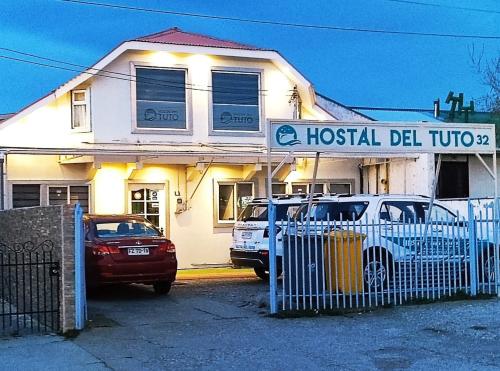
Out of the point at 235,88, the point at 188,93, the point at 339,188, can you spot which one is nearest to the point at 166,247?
the point at 188,93

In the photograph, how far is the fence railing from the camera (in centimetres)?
1220

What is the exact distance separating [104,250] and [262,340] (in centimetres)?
470

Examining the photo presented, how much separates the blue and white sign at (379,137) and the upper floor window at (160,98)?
8021 mm

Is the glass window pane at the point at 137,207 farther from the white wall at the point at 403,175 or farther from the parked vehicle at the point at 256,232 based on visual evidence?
the white wall at the point at 403,175

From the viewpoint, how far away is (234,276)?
61.5 feet

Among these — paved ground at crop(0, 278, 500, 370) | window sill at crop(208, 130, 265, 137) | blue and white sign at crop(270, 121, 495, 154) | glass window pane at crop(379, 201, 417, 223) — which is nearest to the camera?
paved ground at crop(0, 278, 500, 370)

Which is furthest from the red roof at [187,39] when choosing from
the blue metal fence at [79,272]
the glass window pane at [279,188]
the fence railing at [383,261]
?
the blue metal fence at [79,272]

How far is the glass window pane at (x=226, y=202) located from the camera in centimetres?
2103

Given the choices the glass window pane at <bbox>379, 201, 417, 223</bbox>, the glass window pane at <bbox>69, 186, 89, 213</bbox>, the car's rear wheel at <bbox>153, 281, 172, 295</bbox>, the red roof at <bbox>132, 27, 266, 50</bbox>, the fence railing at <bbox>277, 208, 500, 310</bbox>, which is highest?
the red roof at <bbox>132, 27, 266, 50</bbox>

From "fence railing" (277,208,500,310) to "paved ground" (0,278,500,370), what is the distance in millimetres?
465

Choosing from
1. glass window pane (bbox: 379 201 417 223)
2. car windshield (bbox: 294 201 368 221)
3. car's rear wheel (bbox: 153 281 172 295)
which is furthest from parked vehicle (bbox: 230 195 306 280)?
car's rear wheel (bbox: 153 281 172 295)

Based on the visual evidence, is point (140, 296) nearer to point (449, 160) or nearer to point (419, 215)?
point (419, 215)

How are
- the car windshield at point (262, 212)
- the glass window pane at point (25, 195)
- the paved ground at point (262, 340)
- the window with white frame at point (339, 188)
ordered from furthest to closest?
the window with white frame at point (339, 188)
the glass window pane at point (25, 195)
the car windshield at point (262, 212)
the paved ground at point (262, 340)

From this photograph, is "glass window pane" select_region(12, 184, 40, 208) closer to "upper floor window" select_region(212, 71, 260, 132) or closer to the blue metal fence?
"upper floor window" select_region(212, 71, 260, 132)
